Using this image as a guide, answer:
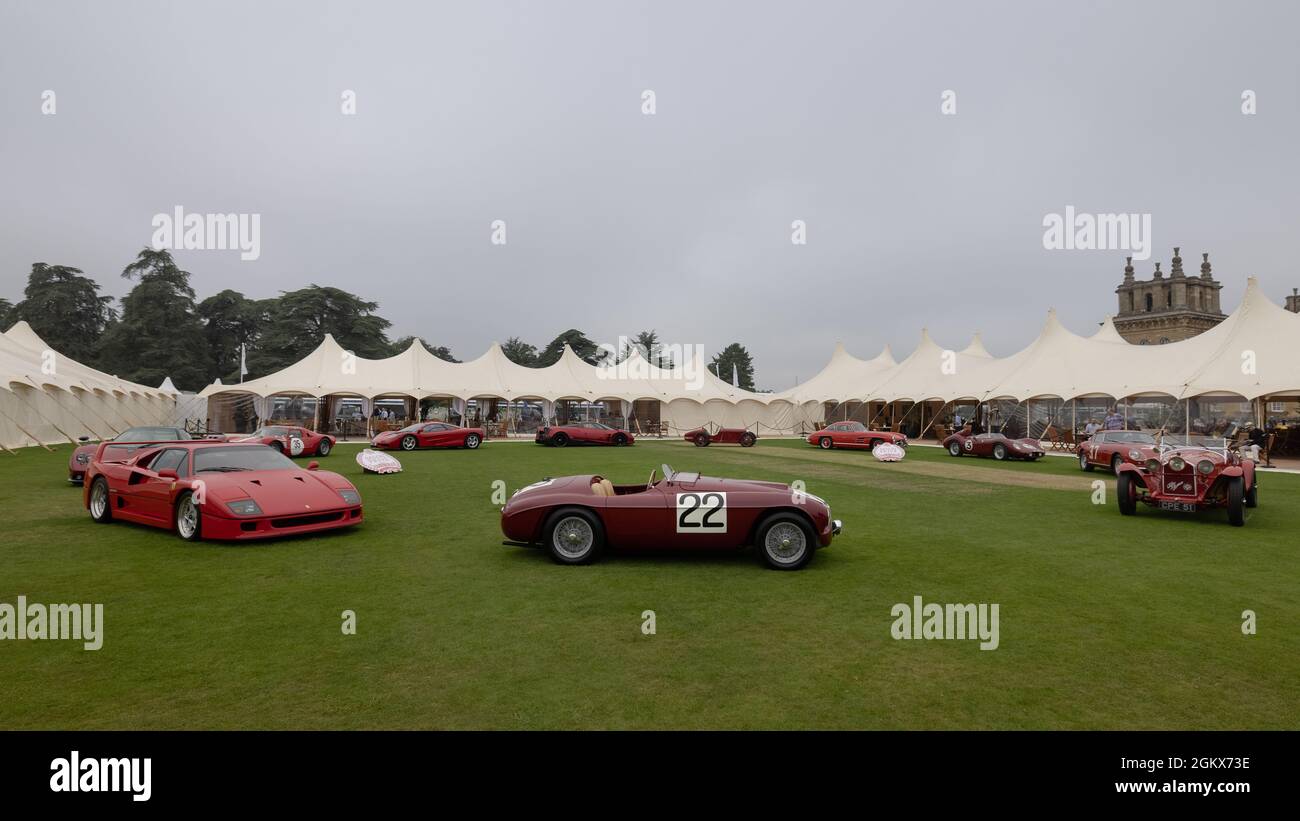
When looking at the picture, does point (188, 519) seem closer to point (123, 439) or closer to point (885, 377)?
point (123, 439)

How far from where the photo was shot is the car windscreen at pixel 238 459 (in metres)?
9.22

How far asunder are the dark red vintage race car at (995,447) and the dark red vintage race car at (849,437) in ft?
7.88

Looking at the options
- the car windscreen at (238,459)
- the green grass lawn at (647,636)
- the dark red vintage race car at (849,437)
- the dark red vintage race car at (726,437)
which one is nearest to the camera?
the green grass lawn at (647,636)

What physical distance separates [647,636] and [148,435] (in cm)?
1434

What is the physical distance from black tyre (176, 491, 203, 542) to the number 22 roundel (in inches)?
241

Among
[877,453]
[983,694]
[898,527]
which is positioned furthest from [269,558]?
[877,453]

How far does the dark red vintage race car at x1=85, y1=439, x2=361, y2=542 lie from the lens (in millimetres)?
8516

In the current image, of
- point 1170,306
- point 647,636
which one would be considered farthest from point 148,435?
point 1170,306

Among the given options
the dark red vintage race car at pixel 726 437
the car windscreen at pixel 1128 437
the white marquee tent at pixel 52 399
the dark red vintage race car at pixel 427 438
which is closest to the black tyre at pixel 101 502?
the dark red vintage race car at pixel 427 438

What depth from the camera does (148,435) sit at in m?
14.6

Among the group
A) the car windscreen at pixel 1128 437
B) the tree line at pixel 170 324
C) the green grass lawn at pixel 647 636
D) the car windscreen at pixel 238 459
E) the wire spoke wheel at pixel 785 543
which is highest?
the tree line at pixel 170 324

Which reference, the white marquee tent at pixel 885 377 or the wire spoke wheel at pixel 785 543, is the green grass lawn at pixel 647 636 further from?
the white marquee tent at pixel 885 377

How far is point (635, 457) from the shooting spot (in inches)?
1033
